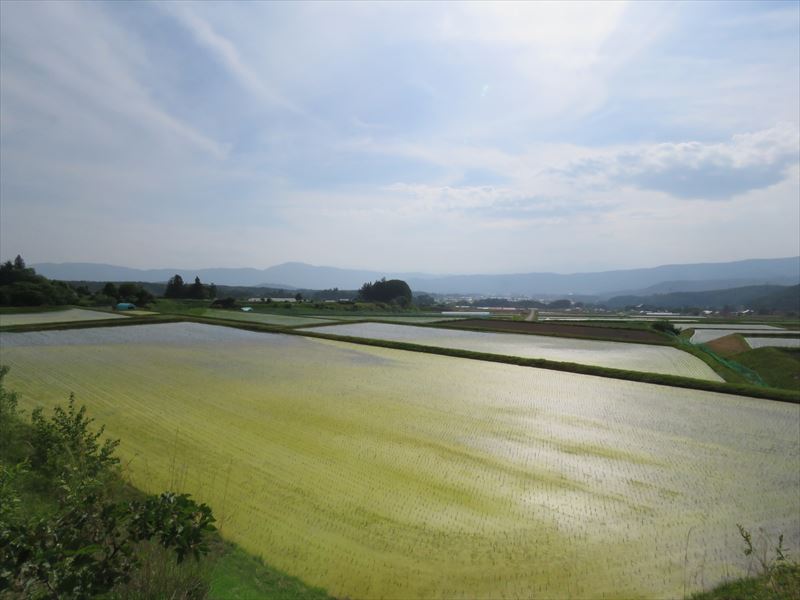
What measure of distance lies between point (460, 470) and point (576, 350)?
18169 millimetres

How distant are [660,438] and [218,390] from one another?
11971mm

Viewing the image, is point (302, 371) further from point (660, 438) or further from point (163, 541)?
point (163, 541)

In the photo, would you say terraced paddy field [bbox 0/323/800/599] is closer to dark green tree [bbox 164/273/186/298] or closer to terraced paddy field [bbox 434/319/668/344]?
terraced paddy field [bbox 434/319/668/344]

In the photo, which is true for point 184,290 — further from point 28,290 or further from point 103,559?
point 103,559

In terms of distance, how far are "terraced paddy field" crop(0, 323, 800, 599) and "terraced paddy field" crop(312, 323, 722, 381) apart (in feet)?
13.6

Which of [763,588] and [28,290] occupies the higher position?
[28,290]

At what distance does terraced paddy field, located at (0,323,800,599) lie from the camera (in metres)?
5.57

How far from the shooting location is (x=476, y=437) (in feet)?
33.2

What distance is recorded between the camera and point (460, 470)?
27.3ft

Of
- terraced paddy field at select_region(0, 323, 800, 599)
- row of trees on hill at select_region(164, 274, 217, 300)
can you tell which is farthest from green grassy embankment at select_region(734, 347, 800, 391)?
row of trees on hill at select_region(164, 274, 217, 300)

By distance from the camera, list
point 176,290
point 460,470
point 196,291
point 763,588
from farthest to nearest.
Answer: point 176,290 < point 196,291 < point 460,470 < point 763,588

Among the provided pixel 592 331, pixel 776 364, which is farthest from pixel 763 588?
pixel 592 331

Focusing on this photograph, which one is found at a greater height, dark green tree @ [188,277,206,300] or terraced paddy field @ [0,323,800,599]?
dark green tree @ [188,277,206,300]

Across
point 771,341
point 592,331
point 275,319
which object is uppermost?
point 275,319
